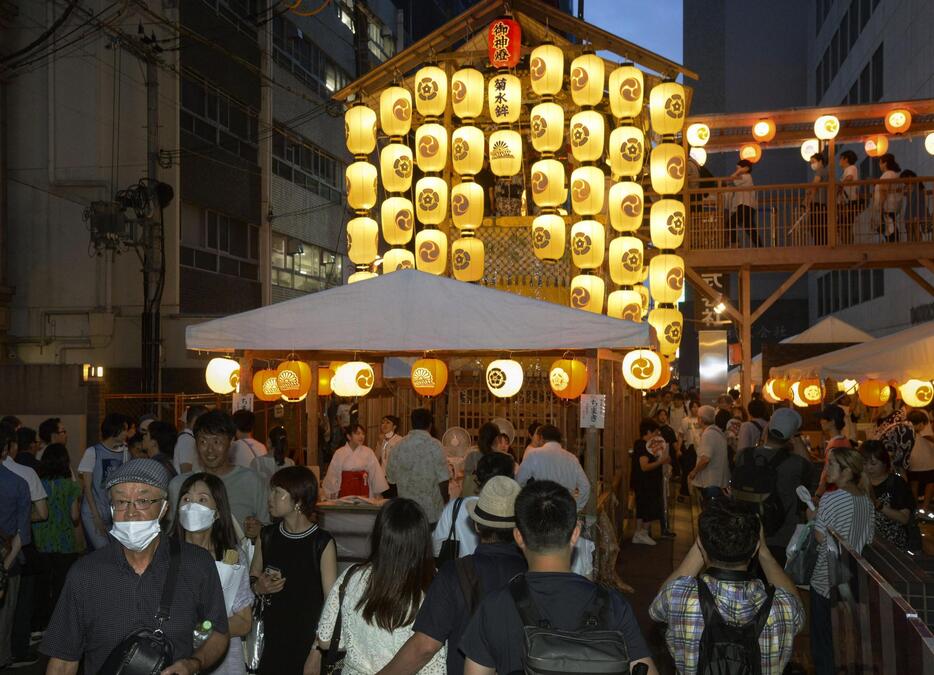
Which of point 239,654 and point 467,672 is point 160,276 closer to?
point 239,654

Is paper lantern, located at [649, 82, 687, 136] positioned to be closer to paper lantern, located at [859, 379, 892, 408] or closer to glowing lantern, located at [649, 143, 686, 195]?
glowing lantern, located at [649, 143, 686, 195]

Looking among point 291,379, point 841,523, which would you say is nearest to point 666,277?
point 291,379

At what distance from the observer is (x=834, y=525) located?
609cm

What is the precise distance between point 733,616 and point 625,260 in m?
10.7

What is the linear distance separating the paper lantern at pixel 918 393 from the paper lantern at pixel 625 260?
3.99m

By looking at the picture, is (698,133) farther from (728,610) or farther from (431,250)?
(728,610)

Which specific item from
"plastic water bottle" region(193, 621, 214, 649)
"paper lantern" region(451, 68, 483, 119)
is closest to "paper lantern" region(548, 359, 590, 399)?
"paper lantern" region(451, 68, 483, 119)

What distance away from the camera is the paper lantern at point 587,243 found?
13867mm

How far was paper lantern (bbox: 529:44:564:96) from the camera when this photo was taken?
14125 millimetres

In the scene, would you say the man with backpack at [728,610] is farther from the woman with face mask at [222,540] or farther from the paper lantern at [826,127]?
the paper lantern at [826,127]

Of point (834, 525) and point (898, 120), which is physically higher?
point (898, 120)

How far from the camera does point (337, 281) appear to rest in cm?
3144

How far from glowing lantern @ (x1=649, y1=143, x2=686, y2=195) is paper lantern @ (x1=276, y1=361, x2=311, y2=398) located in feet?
A: 23.3

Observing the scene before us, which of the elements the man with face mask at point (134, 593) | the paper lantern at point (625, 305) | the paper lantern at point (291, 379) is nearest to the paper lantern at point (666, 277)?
the paper lantern at point (625, 305)
